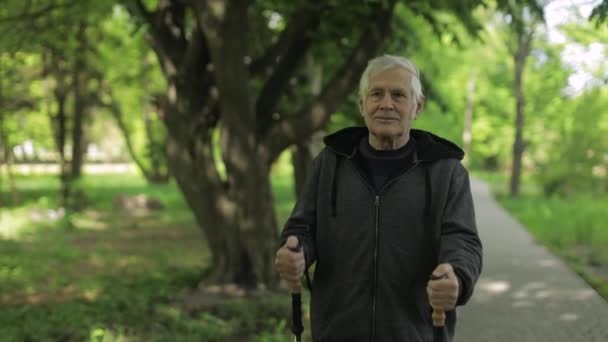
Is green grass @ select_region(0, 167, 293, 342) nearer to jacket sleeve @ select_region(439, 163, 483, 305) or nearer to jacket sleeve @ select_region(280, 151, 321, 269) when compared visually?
jacket sleeve @ select_region(280, 151, 321, 269)

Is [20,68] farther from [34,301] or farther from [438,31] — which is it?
[438,31]

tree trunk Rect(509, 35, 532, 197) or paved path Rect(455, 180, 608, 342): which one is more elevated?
tree trunk Rect(509, 35, 532, 197)

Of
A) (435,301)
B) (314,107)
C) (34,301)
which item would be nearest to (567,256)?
(314,107)

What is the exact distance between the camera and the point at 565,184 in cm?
2069

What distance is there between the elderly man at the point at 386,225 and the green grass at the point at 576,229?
19.8ft

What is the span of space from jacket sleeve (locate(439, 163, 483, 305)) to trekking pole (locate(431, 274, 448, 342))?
73mm

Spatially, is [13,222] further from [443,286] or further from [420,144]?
[443,286]

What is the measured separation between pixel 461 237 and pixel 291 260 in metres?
0.59

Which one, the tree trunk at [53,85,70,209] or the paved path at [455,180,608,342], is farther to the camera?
the tree trunk at [53,85,70,209]

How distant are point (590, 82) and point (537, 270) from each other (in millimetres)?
5248

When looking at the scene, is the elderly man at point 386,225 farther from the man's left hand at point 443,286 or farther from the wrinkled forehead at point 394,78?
the man's left hand at point 443,286

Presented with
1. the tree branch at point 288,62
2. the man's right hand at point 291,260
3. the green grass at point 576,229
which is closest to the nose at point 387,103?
the man's right hand at point 291,260

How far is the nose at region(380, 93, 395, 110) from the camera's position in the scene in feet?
7.85

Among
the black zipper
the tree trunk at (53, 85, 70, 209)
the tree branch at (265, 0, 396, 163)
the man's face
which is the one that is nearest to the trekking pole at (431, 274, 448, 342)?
the black zipper
